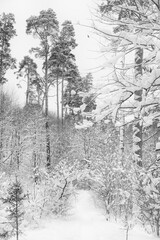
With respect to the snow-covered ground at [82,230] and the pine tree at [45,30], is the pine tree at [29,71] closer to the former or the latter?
the pine tree at [45,30]

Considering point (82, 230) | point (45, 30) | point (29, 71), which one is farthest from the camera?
point (29, 71)

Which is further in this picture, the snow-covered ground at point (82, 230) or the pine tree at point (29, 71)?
the pine tree at point (29, 71)

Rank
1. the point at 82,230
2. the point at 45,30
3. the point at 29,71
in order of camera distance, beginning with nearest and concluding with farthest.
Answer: the point at 82,230 → the point at 45,30 → the point at 29,71

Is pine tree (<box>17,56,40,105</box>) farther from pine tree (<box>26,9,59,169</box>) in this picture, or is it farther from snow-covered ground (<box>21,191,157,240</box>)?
snow-covered ground (<box>21,191,157,240</box>)

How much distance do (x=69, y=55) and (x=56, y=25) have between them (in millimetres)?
3640

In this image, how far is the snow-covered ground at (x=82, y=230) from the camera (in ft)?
24.4

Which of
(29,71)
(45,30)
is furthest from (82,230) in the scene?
(29,71)

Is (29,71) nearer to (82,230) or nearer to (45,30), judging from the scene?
(45,30)

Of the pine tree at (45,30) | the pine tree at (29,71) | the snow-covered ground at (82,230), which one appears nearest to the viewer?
the snow-covered ground at (82,230)

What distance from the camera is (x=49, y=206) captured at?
1030 centimetres

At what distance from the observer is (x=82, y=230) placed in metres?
8.37

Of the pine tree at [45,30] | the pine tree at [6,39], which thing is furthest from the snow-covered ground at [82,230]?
the pine tree at [6,39]

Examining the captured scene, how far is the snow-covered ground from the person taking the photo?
7438 mm

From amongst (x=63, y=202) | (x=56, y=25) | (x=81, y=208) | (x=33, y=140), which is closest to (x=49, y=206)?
(x=63, y=202)
